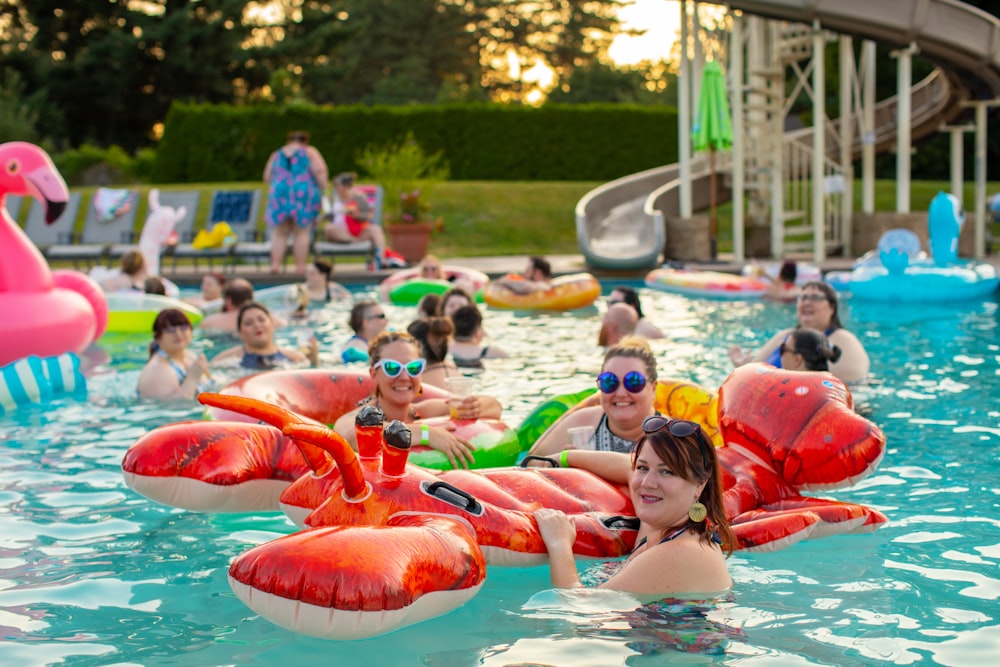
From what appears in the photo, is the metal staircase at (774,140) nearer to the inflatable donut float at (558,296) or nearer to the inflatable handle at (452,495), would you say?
the inflatable donut float at (558,296)

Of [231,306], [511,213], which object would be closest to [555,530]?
[231,306]

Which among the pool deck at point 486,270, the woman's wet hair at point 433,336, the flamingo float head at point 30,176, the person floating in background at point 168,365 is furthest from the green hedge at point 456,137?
the woman's wet hair at point 433,336

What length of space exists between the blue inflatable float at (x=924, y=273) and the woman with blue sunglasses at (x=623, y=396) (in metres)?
8.02

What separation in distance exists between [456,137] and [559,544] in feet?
72.2

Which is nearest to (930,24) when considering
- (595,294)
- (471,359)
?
(595,294)

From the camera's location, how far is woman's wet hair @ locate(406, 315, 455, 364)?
20.0 feet

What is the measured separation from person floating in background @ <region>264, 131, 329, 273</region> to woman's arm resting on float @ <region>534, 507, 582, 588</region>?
11223mm

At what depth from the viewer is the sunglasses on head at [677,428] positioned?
345 cm

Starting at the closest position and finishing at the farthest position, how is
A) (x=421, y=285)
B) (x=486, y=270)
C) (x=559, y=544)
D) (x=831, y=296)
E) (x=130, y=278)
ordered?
1. (x=559, y=544)
2. (x=831, y=296)
3. (x=130, y=278)
4. (x=421, y=285)
5. (x=486, y=270)

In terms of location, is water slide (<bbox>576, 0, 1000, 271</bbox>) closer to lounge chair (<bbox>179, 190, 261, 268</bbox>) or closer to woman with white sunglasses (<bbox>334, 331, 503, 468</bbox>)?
lounge chair (<bbox>179, 190, 261, 268</bbox>)

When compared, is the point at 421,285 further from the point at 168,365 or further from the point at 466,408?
the point at 466,408

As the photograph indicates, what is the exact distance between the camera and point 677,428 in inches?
136

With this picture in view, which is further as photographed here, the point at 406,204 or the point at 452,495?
the point at 406,204

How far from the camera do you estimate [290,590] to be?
3.00m
